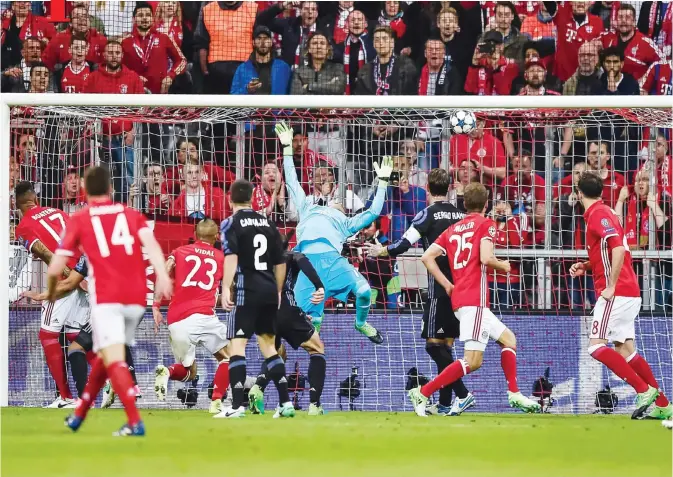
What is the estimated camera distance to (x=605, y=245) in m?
9.30

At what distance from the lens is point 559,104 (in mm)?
10000

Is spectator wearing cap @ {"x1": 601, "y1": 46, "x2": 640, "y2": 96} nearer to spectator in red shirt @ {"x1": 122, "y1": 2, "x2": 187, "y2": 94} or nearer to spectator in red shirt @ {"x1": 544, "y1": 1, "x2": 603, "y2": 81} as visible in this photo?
spectator in red shirt @ {"x1": 544, "y1": 1, "x2": 603, "y2": 81}

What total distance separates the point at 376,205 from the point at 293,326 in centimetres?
137

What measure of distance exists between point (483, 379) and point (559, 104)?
273 centimetres

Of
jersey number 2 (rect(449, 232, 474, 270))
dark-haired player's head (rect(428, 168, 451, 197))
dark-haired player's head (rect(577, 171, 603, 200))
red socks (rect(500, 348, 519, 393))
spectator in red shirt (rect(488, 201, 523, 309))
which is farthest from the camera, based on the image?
spectator in red shirt (rect(488, 201, 523, 309))

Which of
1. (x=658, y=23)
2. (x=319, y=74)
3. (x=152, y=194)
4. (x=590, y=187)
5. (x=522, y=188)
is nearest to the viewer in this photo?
(x=590, y=187)

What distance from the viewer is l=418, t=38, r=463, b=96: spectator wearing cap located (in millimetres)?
13141

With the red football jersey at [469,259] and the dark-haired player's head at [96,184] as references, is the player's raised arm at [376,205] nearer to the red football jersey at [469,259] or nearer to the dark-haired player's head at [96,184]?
the red football jersey at [469,259]

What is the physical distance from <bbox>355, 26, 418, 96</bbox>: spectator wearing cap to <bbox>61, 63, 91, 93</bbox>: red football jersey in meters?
2.92

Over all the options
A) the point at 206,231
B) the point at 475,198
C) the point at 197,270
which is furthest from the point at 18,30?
the point at 475,198

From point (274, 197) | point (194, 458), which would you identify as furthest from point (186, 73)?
point (194, 458)

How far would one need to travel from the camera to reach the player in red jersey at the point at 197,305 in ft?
32.8

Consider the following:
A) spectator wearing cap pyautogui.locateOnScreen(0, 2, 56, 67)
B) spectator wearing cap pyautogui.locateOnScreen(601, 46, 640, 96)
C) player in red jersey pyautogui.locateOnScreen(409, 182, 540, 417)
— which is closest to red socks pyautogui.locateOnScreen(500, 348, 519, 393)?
player in red jersey pyautogui.locateOnScreen(409, 182, 540, 417)

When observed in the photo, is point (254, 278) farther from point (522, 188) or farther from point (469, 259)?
point (522, 188)
